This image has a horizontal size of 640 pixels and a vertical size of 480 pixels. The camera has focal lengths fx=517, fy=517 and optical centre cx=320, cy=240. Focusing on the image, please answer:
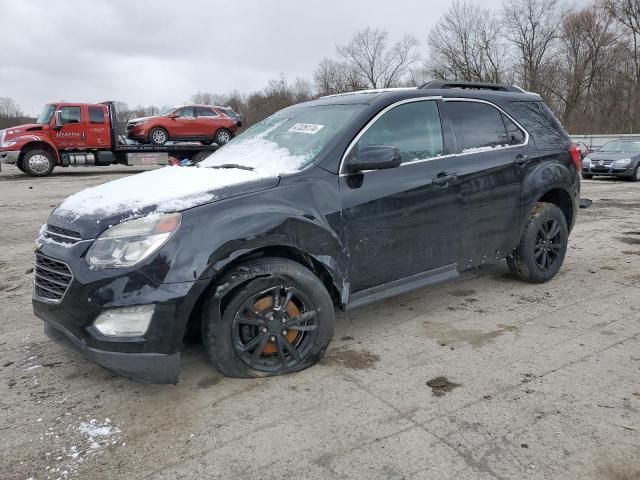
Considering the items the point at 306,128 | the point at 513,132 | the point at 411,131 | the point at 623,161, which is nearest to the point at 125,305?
the point at 306,128

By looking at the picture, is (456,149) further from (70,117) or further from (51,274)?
(70,117)

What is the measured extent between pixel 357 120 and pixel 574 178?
270 centimetres

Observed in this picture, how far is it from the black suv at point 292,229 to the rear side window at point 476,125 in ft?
0.04

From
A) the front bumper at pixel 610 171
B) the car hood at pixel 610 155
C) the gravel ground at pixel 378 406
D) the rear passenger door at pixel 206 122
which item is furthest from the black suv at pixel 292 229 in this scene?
the rear passenger door at pixel 206 122

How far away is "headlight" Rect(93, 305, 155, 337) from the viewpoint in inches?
108

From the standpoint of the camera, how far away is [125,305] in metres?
2.74

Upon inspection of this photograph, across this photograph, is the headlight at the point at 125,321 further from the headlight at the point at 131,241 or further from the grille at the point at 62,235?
the grille at the point at 62,235

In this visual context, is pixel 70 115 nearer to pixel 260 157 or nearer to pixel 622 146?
pixel 260 157

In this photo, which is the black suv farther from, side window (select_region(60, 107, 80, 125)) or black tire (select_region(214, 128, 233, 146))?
black tire (select_region(214, 128, 233, 146))

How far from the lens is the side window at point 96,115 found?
17.9 meters

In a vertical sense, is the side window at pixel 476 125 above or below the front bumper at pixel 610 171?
above

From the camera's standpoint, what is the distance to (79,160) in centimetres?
1803

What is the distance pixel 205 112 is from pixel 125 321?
1803 centimetres

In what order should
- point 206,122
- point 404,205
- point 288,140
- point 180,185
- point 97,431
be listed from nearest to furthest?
point 97,431, point 180,185, point 404,205, point 288,140, point 206,122
